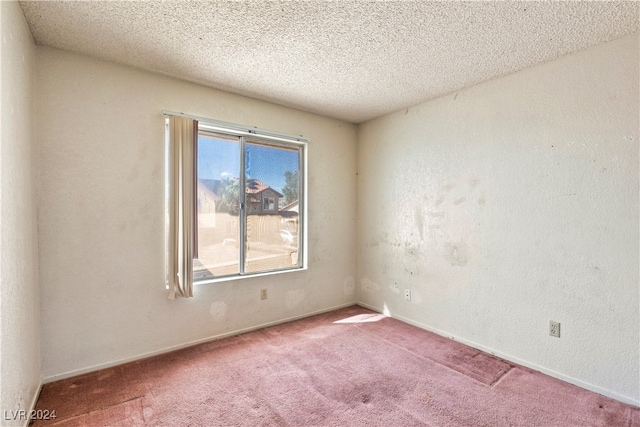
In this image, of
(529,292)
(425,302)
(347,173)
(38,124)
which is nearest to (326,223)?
(347,173)

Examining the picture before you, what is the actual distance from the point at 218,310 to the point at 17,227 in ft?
5.50

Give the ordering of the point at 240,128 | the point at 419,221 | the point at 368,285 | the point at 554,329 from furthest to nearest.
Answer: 1. the point at 368,285
2. the point at 419,221
3. the point at 240,128
4. the point at 554,329

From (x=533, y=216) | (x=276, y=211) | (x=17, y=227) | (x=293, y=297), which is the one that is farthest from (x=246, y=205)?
(x=533, y=216)

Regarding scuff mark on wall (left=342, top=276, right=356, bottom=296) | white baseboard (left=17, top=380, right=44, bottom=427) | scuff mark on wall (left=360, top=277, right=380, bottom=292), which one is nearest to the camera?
white baseboard (left=17, top=380, right=44, bottom=427)

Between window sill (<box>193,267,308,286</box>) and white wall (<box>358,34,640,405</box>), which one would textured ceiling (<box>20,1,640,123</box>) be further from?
window sill (<box>193,267,308,286</box>)

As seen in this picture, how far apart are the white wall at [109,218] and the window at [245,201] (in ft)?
0.65

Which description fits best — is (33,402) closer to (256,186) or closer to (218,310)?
(218,310)

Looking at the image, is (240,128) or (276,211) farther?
(276,211)

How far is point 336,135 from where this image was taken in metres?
3.87

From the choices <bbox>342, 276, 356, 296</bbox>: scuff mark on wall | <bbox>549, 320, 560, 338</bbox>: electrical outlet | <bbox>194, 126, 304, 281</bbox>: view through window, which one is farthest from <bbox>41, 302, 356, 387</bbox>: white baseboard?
<bbox>549, 320, 560, 338</bbox>: electrical outlet

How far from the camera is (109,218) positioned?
2.39 meters

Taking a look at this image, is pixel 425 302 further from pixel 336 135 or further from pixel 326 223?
pixel 336 135

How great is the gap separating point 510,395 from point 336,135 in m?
3.07

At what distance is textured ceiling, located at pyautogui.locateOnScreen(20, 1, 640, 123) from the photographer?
1.76 meters
